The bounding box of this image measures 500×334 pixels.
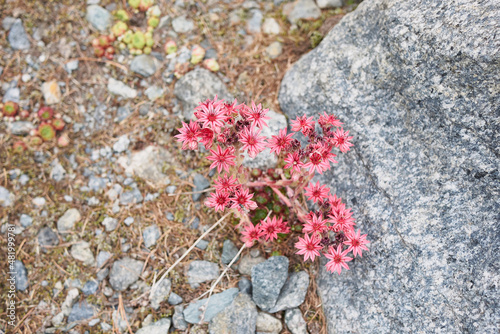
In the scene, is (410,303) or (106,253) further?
(106,253)

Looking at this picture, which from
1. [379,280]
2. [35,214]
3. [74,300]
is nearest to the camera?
[379,280]

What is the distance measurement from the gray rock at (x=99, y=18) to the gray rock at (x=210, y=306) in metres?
4.19

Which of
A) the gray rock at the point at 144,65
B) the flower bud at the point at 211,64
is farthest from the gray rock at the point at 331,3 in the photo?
the gray rock at the point at 144,65

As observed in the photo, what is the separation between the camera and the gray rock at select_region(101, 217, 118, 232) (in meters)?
4.48

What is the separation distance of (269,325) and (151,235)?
1.78 meters

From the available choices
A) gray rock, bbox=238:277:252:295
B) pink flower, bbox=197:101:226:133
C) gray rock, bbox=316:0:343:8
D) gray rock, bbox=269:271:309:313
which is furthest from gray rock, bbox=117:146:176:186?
gray rock, bbox=316:0:343:8

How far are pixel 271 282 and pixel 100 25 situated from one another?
4474 mm

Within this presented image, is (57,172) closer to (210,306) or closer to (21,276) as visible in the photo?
(21,276)

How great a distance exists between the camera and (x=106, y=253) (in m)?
4.38

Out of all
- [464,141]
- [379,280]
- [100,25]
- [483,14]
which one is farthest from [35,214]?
[483,14]

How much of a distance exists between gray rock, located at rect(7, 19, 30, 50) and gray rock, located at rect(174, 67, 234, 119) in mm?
2441

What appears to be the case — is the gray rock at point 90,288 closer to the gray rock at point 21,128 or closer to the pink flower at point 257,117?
the gray rock at point 21,128

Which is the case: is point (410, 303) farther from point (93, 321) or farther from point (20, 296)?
point (20, 296)

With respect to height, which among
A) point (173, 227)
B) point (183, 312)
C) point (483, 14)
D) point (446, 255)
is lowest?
point (183, 312)
